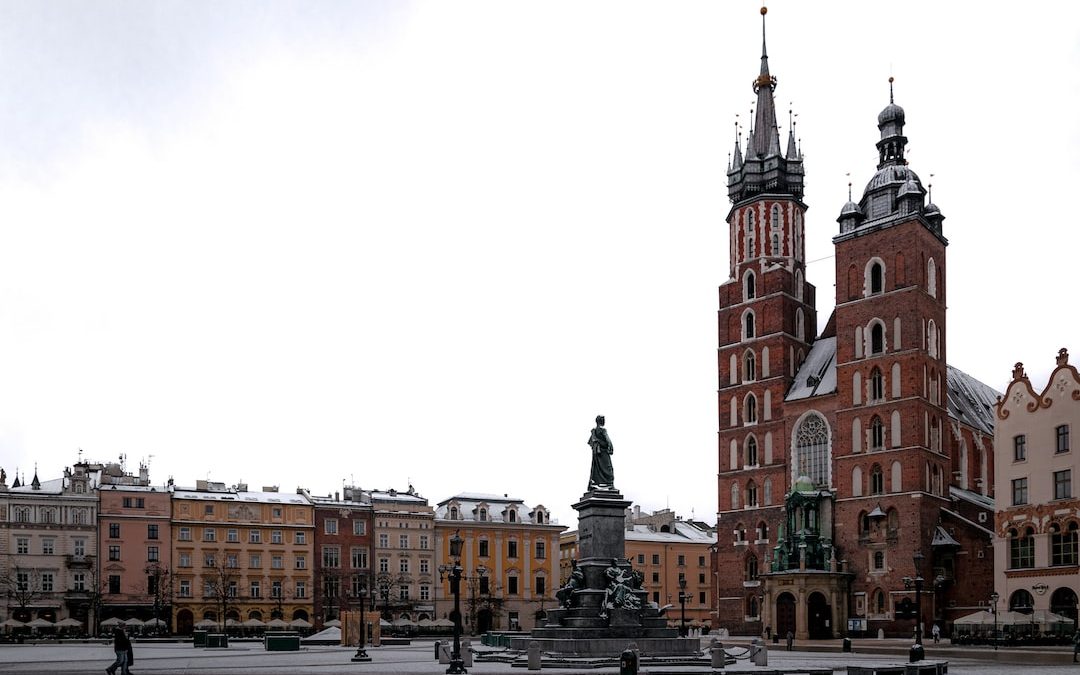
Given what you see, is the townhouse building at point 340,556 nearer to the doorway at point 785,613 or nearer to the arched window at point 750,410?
the arched window at point 750,410

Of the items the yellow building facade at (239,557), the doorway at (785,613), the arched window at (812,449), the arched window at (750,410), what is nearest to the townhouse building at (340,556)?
the yellow building facade at (239,557)

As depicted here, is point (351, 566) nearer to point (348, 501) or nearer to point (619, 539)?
point (348, 501)

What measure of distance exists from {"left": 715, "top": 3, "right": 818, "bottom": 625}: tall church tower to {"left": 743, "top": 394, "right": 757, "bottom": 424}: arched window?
0.07 meters

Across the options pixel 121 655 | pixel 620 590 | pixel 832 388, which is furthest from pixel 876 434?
pixel 121 655

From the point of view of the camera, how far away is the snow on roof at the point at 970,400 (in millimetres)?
79312

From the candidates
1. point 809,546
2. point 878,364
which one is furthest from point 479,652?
point 878,364

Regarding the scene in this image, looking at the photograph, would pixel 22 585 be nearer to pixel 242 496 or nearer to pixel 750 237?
pixel 242 496

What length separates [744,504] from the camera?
7919 cm

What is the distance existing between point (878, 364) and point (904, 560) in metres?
11.8

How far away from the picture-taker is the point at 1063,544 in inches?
2181

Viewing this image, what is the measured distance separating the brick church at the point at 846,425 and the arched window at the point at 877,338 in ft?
0.32

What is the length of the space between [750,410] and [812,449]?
5.60 m

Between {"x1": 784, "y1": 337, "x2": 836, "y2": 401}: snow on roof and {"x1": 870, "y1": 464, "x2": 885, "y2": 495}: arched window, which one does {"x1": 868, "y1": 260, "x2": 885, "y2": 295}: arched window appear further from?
{"x1": 870, "y1": 464, "x2": 885, "y2": 495}: arched window

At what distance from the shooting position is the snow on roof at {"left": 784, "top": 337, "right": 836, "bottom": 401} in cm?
7656
